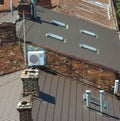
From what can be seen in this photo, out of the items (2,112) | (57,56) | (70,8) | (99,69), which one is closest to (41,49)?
(57,56)

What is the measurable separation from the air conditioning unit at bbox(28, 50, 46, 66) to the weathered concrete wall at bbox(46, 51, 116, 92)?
85 centimetres

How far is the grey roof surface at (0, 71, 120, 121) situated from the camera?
1970 centimetres

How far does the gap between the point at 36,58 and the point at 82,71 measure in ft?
8.56

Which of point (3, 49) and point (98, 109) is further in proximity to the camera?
point (3, 49)

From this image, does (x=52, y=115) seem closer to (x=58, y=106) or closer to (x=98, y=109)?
(x=58, y=106)

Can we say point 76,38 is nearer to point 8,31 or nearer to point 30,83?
point 8,31

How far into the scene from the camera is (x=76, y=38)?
1104 inches

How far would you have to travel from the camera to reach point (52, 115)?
64.5ft

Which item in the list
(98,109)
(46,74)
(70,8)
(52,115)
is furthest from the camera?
(70,8)

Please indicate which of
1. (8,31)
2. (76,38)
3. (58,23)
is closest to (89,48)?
(76,38)

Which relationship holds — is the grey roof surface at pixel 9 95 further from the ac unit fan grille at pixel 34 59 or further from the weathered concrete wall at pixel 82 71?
the weathered concrete wall at pixel 82 71

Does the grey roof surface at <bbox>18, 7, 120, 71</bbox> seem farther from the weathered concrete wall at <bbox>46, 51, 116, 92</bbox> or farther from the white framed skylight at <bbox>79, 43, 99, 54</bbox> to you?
the weathered concrete wall at <bbox>46, 51, 116, 92</bbox>

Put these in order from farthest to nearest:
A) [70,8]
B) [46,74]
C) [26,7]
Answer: [70,8]
[26,7]
[46,74]

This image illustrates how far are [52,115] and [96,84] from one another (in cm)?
541
